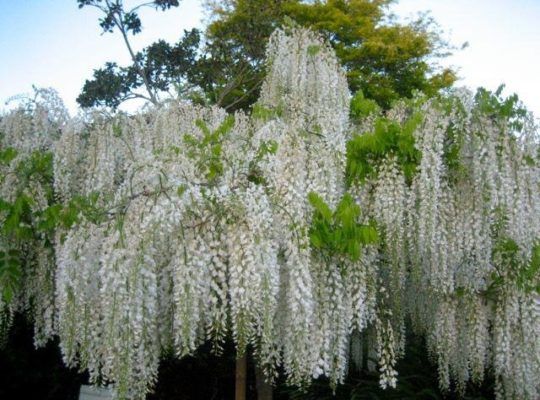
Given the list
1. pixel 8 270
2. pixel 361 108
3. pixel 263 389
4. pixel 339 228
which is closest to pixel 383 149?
pixel 339 228

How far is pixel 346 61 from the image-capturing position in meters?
15.0

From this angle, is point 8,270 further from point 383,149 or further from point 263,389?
point 383,149

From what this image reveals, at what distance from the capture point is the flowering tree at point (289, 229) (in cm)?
340

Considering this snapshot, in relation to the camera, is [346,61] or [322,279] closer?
[322,279]

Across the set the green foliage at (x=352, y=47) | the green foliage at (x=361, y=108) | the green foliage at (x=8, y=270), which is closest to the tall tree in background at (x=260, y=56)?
the green foliage at (x=352, y=47)

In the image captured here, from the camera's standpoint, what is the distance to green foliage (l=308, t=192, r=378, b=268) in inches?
143

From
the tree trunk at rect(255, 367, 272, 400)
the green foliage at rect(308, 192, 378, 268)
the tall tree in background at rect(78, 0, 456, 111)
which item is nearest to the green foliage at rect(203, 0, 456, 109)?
the tall tree in background at rect(78, 0, 456, 111)

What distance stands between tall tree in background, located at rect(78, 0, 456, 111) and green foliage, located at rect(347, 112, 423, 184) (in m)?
6.05

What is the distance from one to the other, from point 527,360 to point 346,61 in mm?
11675

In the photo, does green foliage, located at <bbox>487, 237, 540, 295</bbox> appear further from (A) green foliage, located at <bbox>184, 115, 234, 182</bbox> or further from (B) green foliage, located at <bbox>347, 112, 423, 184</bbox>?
(A) green foliage, located at <bbox>184, 115, 234, 182</bbox>

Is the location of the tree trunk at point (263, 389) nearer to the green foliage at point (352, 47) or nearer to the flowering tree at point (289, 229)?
the flowering tree at point (289, 229)

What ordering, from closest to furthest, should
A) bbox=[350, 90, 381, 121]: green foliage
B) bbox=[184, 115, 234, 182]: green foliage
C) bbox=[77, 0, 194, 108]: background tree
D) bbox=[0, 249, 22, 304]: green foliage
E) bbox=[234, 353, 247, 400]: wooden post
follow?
bbox=[184, 115, 234, 182]: green foliage → bbox=[0, 249, 22, 304]: green foliage → bbox=[234, 353, 247, 400]: wooden post → bbox=[350, 90, 381, 121]: green foliage → bbox=[77, 0, 194, 108]: background tree

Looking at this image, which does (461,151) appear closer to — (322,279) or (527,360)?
(322,279)

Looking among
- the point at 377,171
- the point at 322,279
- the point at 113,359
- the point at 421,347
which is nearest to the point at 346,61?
the point at 421,347
